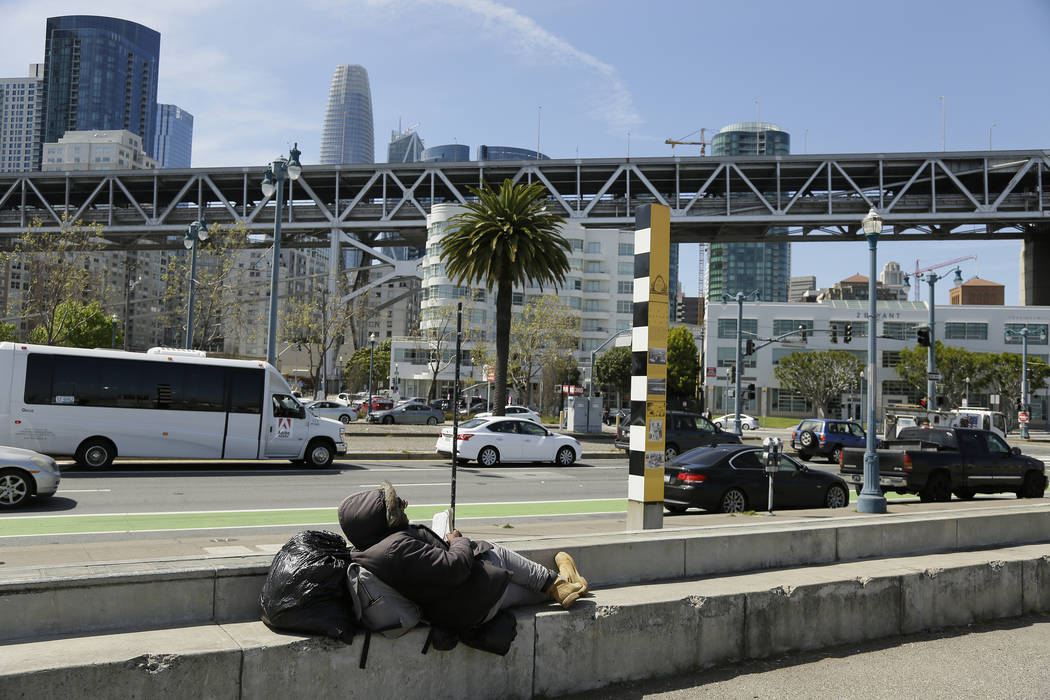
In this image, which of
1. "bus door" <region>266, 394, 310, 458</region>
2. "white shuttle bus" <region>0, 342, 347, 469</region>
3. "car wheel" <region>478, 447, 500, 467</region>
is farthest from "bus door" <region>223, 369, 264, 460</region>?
"car wheel" <region>478, 447, 500, 467</region>

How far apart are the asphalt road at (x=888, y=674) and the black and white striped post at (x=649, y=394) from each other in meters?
2.99

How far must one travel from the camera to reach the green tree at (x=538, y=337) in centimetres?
6419

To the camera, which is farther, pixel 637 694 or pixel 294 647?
pixel 637 694

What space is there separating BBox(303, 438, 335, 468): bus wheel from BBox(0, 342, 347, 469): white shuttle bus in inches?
1.0

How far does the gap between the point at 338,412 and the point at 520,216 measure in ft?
57.5

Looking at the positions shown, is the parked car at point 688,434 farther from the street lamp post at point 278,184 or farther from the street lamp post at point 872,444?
the street lamp post at point 278,184

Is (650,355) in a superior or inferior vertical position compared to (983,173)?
inferior

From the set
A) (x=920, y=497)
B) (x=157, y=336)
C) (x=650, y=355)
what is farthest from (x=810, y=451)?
(x=157, y=336)

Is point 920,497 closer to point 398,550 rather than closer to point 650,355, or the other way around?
point 650,355

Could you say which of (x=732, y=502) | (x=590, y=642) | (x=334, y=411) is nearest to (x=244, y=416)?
(x=732, y=502)

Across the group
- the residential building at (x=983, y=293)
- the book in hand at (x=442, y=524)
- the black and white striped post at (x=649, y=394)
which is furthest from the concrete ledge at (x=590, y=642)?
the residential building at (x=983, y=293)

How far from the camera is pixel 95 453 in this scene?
1938 cm

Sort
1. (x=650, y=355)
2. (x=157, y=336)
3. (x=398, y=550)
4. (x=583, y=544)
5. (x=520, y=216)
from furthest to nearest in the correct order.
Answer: (x=157, y=336) < (x=520, y=216) < (x=650, y=355) < (x=583, y=544) < (x=398, y=550)

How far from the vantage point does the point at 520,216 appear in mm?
36656
